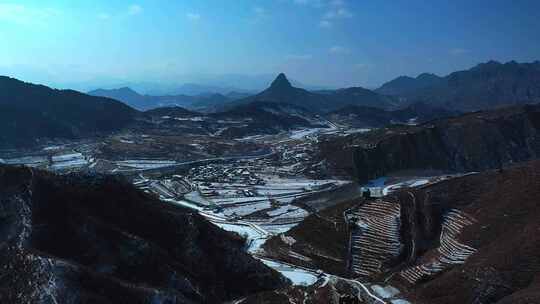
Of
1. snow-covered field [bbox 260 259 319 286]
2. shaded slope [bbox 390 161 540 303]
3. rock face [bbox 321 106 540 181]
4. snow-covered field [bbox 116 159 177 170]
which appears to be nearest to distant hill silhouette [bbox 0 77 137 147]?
snow-covered field [bbox 116 159 177 170]

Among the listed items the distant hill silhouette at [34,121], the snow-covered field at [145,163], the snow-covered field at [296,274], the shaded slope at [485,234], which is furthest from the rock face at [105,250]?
the distant hill silhouette at [34,121]

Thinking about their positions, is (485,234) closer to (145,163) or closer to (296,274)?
(296,274)

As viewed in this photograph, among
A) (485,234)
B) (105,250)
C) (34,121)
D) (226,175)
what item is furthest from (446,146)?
(34,121)

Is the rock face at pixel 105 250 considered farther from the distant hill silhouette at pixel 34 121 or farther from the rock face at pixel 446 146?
the distant hill silhouette at pixel 34 121

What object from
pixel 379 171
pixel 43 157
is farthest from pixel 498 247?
pixel 43 157

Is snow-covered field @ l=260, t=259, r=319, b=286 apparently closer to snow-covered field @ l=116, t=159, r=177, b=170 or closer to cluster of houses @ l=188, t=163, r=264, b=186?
cluster of houses @ l=188, t=163, r=264, b=186

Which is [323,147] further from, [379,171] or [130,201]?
[130,201]
